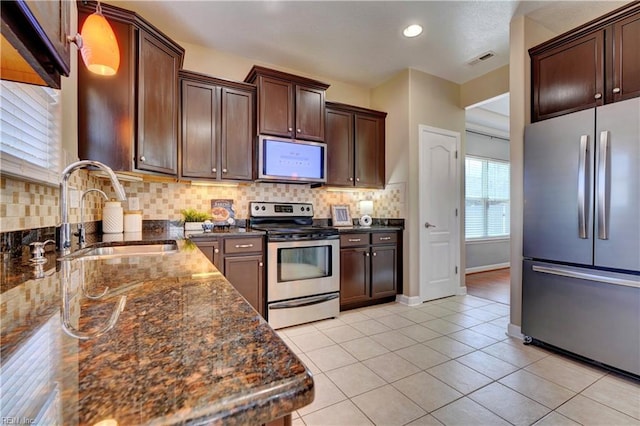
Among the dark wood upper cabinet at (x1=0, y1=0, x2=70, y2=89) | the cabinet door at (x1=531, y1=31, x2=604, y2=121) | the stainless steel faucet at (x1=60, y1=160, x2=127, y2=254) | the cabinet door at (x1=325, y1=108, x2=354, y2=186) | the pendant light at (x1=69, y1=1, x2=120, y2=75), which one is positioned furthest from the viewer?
the cabinet door at (x1=325, y1=108, x2=354, y2=186)

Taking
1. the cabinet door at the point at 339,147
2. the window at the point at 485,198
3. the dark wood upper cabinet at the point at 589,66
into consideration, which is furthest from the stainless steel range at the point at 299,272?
the window at the point at 485,198

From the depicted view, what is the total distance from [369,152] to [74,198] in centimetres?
300

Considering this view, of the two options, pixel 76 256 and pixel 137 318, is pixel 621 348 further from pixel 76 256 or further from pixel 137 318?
pixel 76 256

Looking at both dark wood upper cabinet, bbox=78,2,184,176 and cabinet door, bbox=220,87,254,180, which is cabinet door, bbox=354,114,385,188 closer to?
cabinet door, bbox=220,87,254,180

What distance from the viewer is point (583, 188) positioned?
2.05 metres

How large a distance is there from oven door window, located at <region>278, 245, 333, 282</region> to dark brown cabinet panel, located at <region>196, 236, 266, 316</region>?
20 cm

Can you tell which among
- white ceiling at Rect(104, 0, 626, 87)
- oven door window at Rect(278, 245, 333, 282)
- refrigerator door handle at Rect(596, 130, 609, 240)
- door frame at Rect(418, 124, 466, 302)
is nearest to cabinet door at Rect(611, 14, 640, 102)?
refrigerator door handle at Rect(596, 130, 609, 240)

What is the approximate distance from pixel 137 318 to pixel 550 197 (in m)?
2.75

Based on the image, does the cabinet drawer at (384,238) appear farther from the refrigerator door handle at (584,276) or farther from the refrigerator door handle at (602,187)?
the refrigerator door handle at (602,187)

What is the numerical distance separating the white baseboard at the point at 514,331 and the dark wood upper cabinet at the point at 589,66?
1812 millimetres

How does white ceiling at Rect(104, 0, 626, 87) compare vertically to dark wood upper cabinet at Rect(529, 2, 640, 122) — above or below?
above

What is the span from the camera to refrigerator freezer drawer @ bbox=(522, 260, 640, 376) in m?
1.86

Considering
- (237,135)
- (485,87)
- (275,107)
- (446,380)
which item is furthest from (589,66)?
(237,135)

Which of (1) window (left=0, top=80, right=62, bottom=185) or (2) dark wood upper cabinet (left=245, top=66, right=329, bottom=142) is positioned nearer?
(1) window (left=0, top=80, right=62, bottom=185)
